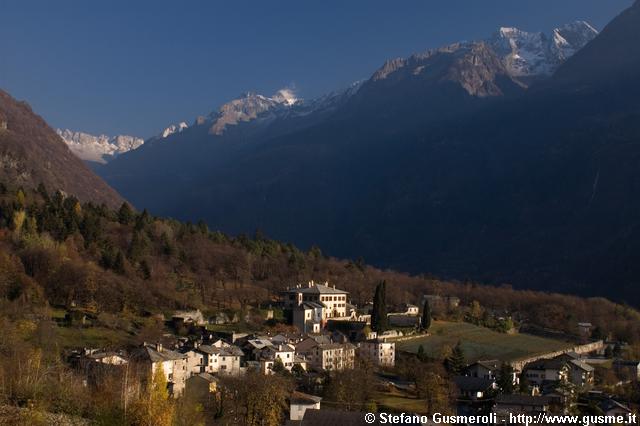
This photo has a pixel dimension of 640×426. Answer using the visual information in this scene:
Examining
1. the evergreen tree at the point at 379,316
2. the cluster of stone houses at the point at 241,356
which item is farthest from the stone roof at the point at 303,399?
the evergreen tree at the point at 379,316

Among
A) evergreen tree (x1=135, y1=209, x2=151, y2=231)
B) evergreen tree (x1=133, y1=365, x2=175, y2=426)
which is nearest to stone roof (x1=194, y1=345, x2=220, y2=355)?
evergreen tree (x1=133, y1=365, x2=175, y2=426)

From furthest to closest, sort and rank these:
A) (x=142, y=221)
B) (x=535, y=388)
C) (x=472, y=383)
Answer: (x=142, y=221)
(x=535, y=388)
(x=472, y=383)

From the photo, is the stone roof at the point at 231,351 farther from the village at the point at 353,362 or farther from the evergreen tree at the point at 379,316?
the evergreen tree at the point at 379,316

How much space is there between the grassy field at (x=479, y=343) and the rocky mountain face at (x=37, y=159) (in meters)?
62.6

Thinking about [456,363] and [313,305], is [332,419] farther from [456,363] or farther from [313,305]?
[313,305]

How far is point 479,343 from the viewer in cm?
6812

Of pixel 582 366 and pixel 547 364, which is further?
pixel 582 366

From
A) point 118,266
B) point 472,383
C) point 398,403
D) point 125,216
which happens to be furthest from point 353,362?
point 125,216

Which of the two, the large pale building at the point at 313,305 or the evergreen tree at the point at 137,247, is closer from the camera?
the large pale building at the point at 313,305

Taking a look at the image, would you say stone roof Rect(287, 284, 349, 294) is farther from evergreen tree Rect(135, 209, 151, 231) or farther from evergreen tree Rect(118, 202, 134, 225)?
evergreen tree Rect(118, 202, 134, 225)

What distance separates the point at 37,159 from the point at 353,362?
284 ft

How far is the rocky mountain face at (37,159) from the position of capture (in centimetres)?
11525

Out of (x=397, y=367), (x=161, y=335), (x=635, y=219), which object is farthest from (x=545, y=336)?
(x=635, y=219)

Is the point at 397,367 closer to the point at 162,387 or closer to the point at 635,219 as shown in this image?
the point at 162,387
